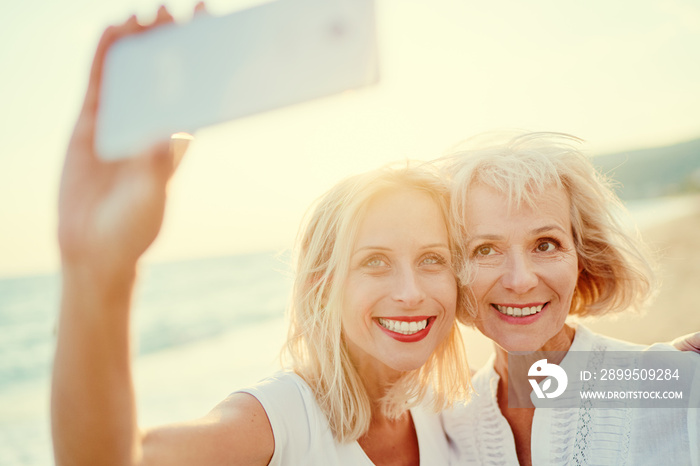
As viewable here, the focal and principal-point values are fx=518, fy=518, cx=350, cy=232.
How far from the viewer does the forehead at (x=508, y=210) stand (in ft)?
8.80

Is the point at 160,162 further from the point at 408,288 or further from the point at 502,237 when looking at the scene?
the point at 502,237

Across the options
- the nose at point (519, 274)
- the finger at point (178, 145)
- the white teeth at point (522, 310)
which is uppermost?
the finger at point (178, 145)

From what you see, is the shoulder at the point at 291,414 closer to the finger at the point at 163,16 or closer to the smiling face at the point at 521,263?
the smiling face at the point at 521,263

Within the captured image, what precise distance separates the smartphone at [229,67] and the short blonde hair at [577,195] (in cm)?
175

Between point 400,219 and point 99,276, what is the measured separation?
1774 millimetres

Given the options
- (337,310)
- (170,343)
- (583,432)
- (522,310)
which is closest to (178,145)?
(337,310)

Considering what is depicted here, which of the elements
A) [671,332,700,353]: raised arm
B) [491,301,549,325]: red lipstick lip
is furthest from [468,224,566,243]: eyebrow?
[671,332,700,353]: raised arm

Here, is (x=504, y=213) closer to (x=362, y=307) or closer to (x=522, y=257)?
(x=522, y=257)

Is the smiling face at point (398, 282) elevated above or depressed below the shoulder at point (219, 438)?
above

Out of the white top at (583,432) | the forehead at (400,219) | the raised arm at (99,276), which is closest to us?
the raised arm at (99,276)

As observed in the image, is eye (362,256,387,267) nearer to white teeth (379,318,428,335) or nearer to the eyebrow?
white teeth (379,318,428,335)

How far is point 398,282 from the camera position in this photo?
2592 mm

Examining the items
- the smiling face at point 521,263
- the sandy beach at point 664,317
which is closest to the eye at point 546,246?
the smiling face at point 521,263

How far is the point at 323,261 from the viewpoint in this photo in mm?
2861
